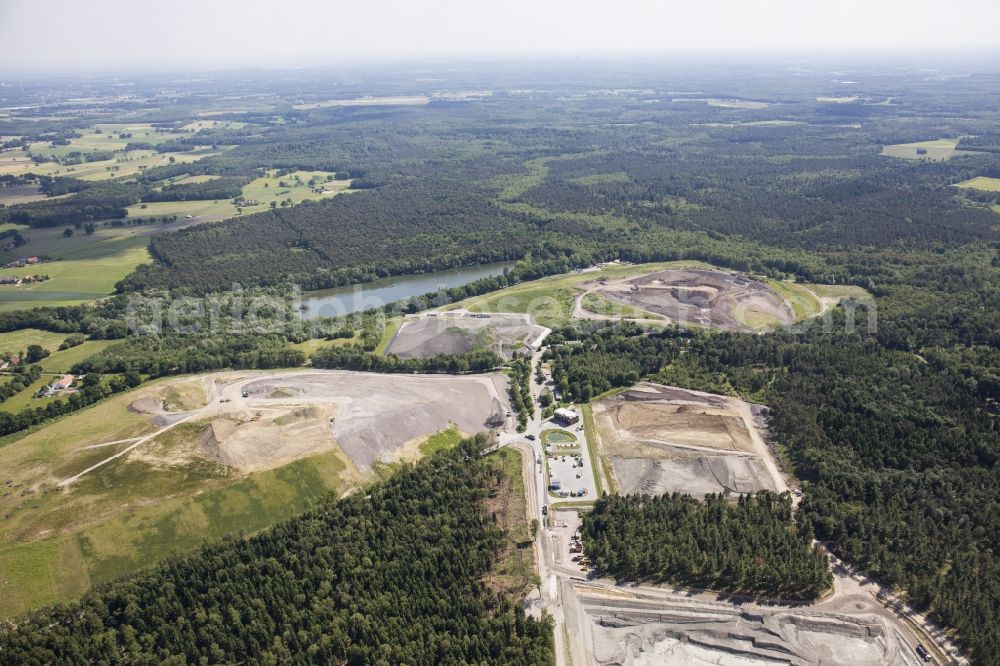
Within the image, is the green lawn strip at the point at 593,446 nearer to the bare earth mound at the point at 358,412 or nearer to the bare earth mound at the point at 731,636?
the bare earth mound at the point at 358,412

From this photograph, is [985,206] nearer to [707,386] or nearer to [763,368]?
[763,368]

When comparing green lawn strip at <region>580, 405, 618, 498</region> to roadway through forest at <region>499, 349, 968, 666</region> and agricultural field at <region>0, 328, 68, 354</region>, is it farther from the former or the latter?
agricultural field at <region>0, 328, 68, 354</region>

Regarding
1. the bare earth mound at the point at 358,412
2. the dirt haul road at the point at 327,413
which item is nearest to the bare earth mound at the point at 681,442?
the dirt haul road at the point at 327,413

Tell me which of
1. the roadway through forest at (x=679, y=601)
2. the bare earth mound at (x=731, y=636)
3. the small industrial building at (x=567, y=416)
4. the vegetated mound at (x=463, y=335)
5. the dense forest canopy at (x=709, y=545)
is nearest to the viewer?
the bare earth mound at (x=731, y=636)

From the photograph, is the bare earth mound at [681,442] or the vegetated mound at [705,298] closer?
the bare earth mound at [681,442]

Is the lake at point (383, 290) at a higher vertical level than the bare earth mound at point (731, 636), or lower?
higher

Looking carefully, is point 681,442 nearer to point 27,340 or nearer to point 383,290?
point 383,290
